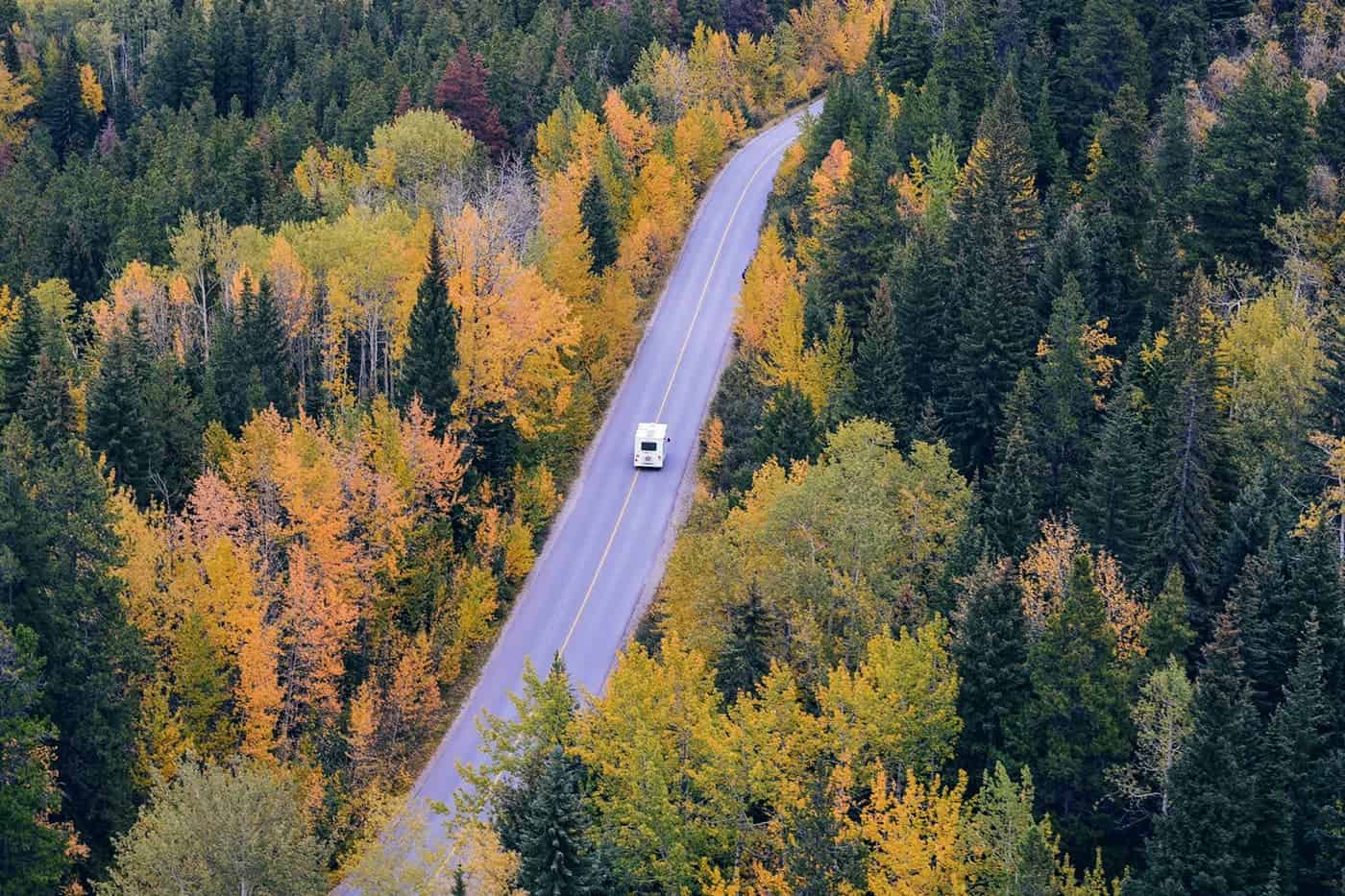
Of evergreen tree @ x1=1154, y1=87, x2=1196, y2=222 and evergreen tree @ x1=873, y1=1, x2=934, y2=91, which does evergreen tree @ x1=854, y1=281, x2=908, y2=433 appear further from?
evergreen tree @ x1=873, y1=1, x2=934, y2=91

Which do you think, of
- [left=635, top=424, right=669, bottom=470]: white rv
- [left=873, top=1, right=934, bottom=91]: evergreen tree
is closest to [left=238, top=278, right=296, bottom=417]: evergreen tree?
[left=635, top=424, right=669, bottom=470]: white rv

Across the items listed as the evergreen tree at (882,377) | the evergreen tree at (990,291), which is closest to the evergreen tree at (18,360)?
the evergreen tree at (882,377)

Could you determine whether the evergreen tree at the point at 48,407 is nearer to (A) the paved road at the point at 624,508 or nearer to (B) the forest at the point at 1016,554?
(A) the paved road at the point at 624,508

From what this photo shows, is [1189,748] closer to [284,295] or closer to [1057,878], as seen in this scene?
[1057,878]

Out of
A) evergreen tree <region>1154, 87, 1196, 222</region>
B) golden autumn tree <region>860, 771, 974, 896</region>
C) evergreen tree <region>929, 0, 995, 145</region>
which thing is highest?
evergreen tree <region>1154, 87, 1196, 222</region>

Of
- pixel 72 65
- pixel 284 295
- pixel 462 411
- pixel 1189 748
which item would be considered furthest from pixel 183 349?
pixel 72 65

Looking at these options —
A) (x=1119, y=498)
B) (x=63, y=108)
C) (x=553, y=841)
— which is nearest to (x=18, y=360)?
(x=553, y=841)
